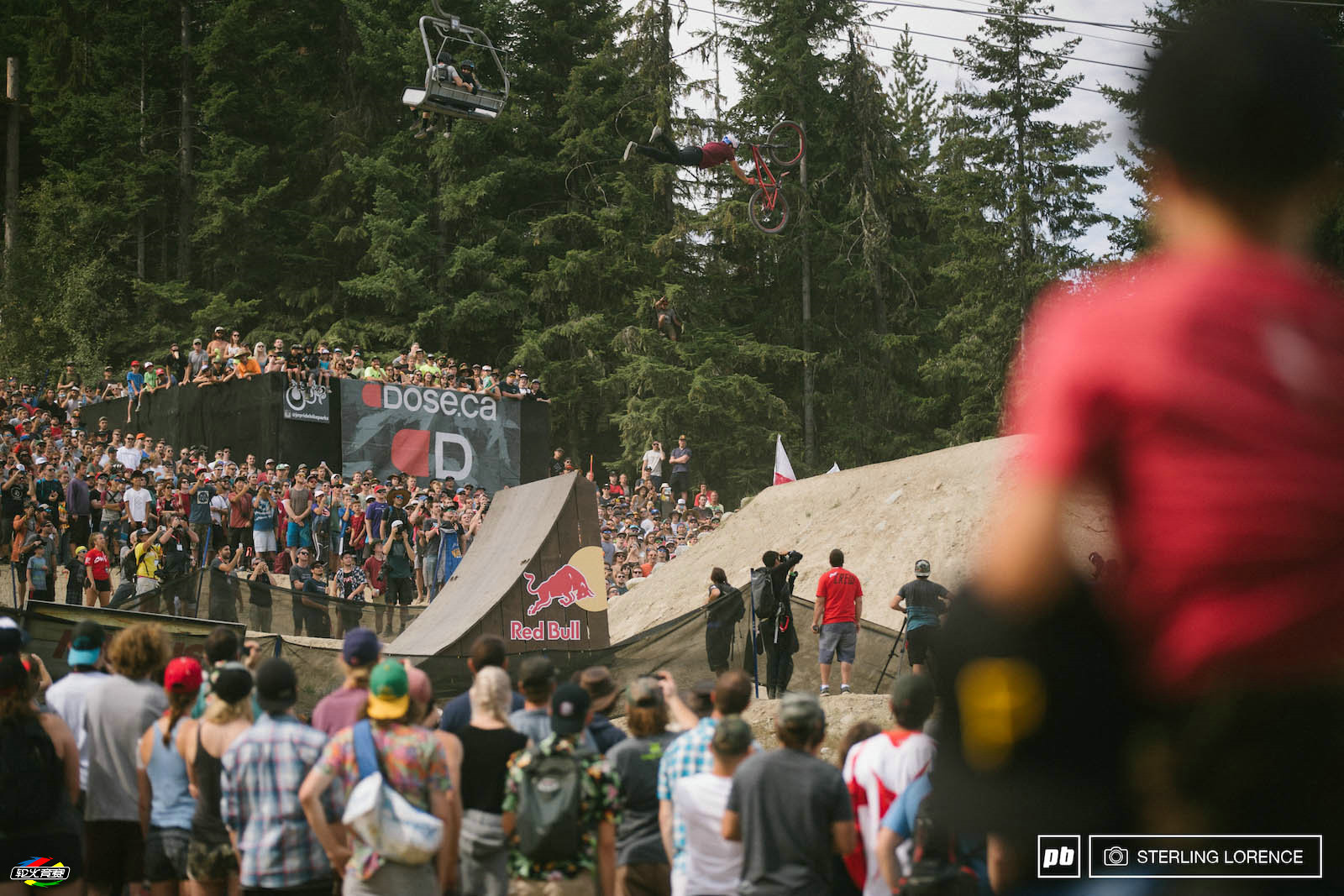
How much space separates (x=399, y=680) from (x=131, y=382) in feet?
89.9

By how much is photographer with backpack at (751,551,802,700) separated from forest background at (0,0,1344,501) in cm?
2888

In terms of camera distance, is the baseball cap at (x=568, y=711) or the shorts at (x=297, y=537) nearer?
the baseball cap at (x=568, y=711)

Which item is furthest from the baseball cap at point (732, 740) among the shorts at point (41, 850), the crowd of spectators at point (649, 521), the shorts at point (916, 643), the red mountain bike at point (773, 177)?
the crowd of spectators at point (649, 521)

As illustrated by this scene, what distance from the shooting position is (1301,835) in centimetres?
121

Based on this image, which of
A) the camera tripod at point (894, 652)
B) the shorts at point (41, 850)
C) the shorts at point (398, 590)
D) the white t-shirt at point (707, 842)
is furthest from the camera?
the shorts at point (398, 590)

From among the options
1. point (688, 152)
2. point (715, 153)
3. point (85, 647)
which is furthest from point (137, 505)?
point (85, 647)

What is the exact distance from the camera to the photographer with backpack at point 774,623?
14.4 m

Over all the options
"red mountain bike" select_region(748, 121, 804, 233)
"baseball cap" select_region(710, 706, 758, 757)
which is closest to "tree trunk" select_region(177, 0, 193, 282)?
"red mountain bike" select_region(748, 121, 804, 233)

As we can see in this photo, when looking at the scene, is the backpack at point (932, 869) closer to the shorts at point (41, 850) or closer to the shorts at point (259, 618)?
the shorts at point (41, 850)

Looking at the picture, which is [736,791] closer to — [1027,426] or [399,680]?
[399,680]

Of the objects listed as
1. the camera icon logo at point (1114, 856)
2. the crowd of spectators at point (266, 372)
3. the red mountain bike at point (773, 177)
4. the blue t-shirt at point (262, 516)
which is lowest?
the camera icon logo at point (1114, 856)

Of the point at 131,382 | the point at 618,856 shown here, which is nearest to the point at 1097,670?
the point at 618,856

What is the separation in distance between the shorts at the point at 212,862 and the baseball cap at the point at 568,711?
1.76 meters

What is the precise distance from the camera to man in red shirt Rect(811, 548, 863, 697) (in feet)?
46.8
